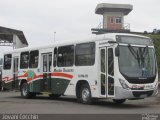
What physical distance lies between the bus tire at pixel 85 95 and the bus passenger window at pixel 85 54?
1039 millimetres

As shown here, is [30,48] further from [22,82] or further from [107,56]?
[107,56]

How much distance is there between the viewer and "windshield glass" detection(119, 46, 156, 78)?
17.5m

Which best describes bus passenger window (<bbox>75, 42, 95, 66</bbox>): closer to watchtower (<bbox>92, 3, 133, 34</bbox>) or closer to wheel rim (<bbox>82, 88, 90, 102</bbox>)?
wheel rim (<bbox>82, 88, 90, 102</bbox>)

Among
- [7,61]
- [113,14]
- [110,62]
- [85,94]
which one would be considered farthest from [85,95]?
[113,14]

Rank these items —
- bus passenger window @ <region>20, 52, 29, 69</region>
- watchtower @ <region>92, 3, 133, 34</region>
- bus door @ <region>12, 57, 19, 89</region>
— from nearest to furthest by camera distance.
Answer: bus passenger window @ <region>20, 52, 29, 69</region> → bus door @ <region>12, 57, 19, 89</region> → watchtower @ <region>92, 3, 133, 34</region>

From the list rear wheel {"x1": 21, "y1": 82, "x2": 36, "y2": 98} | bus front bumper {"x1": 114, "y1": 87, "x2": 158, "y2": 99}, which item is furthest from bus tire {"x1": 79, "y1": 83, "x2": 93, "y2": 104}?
rear wheel {"x1": 21, "y1": 82, "x2": 36, "y2": 98}

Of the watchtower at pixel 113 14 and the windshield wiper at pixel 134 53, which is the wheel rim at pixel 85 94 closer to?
the windshield wiper at pixel 134 53

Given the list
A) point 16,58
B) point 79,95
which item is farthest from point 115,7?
point 79,95

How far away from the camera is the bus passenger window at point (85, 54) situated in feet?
61.8

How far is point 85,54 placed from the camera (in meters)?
19.3

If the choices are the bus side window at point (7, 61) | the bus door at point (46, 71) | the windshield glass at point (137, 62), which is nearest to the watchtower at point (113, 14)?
the bus side window at point (7, 61)

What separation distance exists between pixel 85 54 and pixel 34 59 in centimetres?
556

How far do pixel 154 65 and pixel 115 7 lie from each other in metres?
54.0

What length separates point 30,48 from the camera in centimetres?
2481
